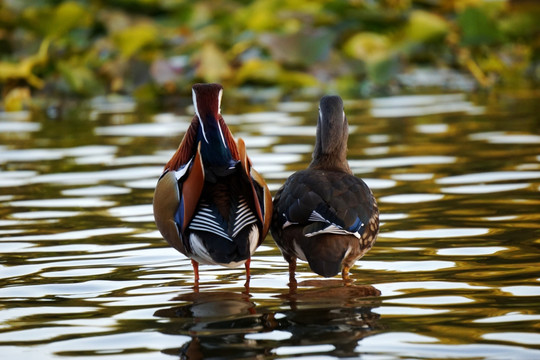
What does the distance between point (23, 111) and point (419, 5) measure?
5.76 metres

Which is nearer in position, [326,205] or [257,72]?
[326,205]

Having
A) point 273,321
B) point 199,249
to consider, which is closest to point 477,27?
point 199,249

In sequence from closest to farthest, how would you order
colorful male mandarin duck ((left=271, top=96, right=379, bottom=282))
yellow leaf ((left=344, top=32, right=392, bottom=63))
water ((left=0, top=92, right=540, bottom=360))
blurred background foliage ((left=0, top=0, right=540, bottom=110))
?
water ((left=0, top=92, right=540, bottom=360))
colorful male mandarin duck ((left=271, top=96, right=379, bottom=282))
blurred background foliage ((left=0, top=0, right=540, bottom=110))
yellow leaf ((left=344, top=32, right=392, bottom=63))

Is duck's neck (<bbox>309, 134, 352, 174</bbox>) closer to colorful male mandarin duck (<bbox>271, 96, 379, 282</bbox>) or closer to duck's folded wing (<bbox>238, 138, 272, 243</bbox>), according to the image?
colorful male mandarin duck (<bbox>271, 96, 379, 282</bbox>)

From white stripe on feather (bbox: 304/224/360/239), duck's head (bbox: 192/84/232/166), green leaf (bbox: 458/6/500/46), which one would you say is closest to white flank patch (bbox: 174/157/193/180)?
duck's head (bbox: 192/84/232/166)

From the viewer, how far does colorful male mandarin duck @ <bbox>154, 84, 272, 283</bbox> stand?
5.08 meters

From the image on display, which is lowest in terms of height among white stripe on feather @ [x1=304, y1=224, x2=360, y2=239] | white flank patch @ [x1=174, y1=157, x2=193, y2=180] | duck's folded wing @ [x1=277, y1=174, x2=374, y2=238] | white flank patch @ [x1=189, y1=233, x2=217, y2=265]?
white flank patch @ [x1=189, y1=233, x2=217, y2=265]

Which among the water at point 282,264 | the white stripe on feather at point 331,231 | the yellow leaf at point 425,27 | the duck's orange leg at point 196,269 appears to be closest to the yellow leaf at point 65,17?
the water at point 282,264

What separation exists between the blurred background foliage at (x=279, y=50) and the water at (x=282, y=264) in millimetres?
2628

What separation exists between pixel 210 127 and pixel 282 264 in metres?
1.01

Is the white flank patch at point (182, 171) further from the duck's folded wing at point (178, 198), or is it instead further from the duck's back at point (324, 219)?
the duck's back at point (324, 219)

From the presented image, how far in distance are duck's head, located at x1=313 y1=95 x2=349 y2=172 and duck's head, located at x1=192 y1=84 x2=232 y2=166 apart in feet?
2.79

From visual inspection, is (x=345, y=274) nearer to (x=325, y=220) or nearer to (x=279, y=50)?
(x=325, y=220)

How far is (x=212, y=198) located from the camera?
5203 millimetres
